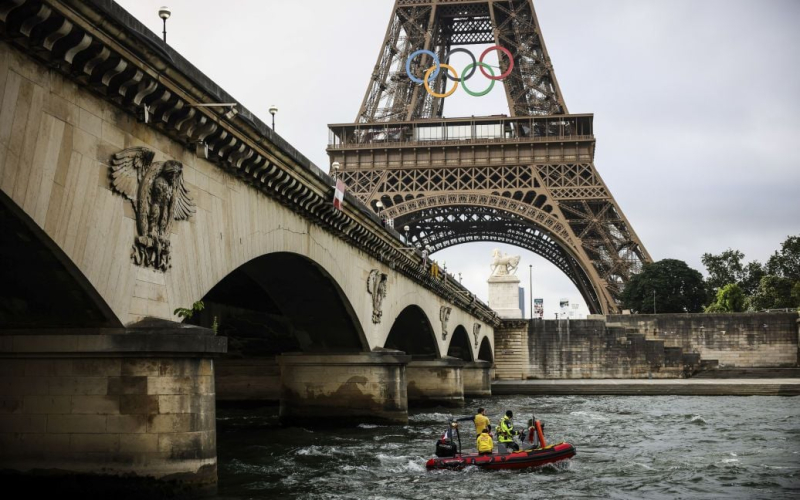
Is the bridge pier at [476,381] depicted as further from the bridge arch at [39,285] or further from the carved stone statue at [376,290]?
the bridge arch at [39,285]

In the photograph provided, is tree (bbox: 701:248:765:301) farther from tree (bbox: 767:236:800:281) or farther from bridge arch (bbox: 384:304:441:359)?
bridge arch (bbox: 384:304:441:359)

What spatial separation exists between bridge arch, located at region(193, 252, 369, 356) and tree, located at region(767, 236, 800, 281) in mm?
79868

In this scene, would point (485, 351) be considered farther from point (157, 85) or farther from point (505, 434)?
point (157, 85)

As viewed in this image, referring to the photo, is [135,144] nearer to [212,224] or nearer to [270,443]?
[212,224]

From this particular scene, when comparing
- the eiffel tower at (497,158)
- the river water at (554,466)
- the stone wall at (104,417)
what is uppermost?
Answer: the eiffel tower at (497,158)

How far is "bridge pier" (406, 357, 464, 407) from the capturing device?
148ft

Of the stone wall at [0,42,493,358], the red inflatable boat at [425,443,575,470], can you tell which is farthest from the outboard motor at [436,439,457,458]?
the stone wall at [0,42,493,358]

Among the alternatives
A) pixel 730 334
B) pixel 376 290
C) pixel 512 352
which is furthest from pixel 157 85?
pixel 730 334

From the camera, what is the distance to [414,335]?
147 ft

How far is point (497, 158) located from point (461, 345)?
24.1 m

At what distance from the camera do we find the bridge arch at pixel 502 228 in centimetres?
7362

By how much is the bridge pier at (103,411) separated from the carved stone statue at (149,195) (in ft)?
4.11

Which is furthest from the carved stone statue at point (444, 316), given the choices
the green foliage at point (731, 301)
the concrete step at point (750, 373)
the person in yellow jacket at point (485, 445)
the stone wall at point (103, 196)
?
the green foliage at point (731, 301)

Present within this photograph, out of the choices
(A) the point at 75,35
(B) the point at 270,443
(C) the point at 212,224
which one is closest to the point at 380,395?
(B) the point at 270,443
